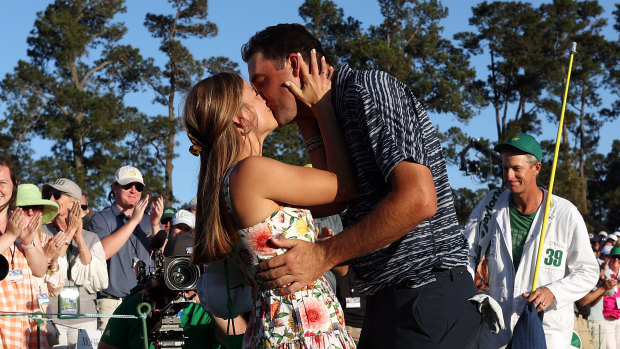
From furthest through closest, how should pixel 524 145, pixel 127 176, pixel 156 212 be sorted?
1. pixel 156 212
2. pixel 127 176
3. pixel 524 145

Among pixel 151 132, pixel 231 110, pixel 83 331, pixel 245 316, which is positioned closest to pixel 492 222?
pixel 245 316

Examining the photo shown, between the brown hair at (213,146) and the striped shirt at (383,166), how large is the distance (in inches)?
16.6

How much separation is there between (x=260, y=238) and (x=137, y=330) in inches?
99.3

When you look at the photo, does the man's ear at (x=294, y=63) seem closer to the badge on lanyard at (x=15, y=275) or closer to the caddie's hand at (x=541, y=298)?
the caddie's hand at (x=541, y=298)

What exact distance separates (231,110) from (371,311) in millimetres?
918

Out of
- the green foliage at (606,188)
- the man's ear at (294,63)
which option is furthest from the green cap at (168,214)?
the green foliage at (606,188)

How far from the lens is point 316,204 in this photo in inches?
114

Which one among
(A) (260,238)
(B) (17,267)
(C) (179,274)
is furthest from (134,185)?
(A) (260,238)

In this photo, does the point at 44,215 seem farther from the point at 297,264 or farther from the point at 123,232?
the point at 297,264

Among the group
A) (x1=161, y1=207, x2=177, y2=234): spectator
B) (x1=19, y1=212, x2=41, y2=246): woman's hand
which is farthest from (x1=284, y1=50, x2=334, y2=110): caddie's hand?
(x1=161, y1=207, x2=177, y2=234): spectator

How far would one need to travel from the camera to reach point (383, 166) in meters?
2.75

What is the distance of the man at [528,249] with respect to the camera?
5590 mm

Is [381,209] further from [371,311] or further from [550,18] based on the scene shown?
[550,18]

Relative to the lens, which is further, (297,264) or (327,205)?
(327,205)
